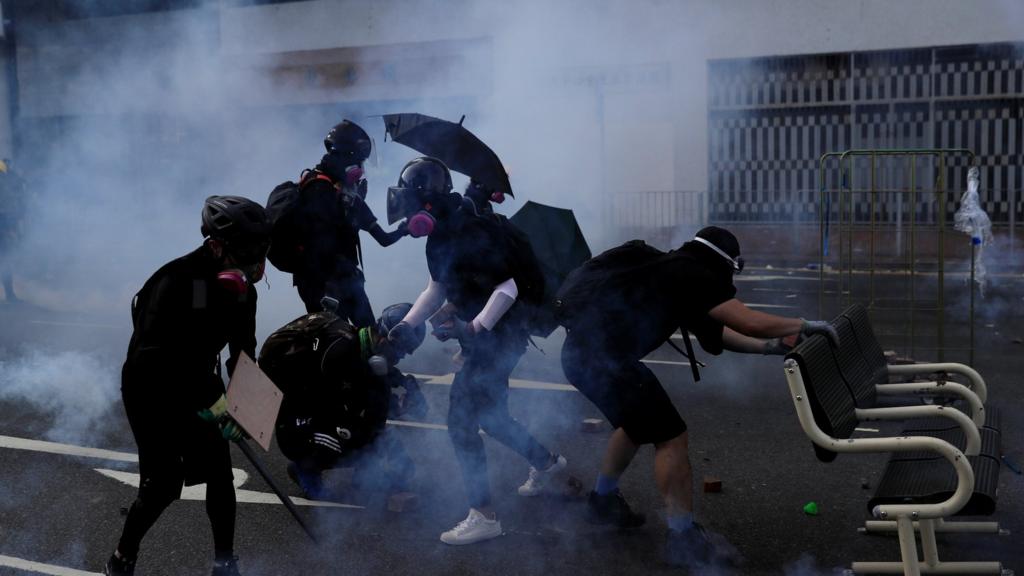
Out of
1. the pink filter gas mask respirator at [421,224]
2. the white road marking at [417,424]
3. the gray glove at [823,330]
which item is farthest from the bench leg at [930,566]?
the white road marking at [417,424]

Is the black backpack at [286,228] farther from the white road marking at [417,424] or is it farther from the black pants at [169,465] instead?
the black pants at [169,465]

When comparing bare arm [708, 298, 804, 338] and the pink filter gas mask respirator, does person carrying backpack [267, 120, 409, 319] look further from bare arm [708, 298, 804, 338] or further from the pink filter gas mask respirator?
bare arm [708, 298, 804, 338]

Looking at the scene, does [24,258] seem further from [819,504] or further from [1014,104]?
[1014,104]

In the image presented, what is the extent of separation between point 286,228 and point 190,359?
181cm

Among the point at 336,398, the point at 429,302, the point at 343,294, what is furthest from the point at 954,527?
the point at 343,294

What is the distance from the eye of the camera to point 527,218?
5.24 metres

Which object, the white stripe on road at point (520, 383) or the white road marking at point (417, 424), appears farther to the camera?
the white stripe on road at point (520, 383)

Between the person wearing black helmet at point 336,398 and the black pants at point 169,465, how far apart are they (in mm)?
878

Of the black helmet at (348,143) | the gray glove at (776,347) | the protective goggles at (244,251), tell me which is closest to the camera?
the protective goggles at (244,251)

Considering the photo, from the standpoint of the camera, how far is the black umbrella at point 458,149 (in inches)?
190

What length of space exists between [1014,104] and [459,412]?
12.6 meters

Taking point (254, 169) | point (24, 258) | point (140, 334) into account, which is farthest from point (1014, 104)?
point (140, 334)

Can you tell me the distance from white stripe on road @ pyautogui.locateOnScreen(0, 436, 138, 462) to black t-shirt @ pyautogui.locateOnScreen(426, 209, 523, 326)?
6.58 feet

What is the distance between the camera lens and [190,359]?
3357 millimetres
